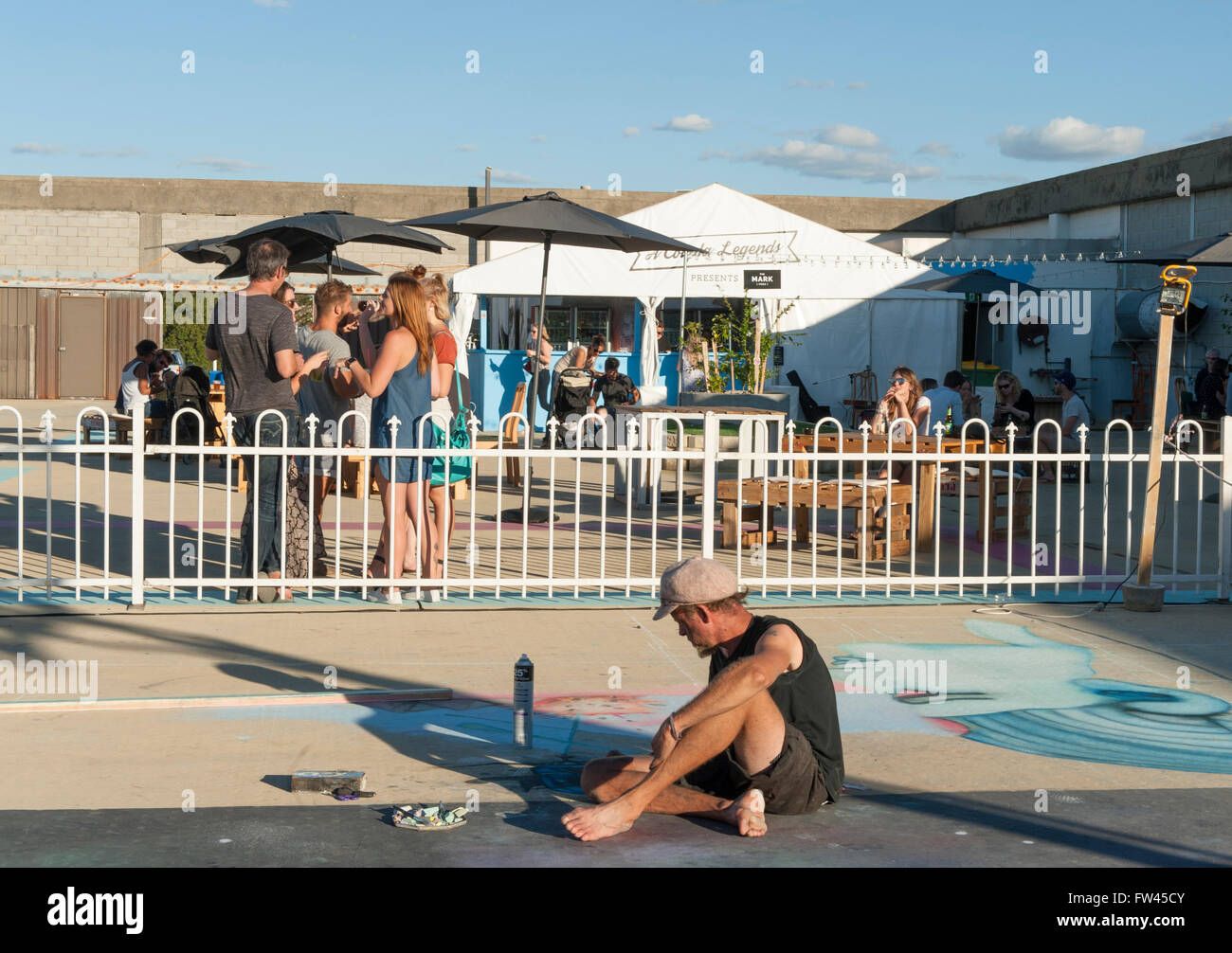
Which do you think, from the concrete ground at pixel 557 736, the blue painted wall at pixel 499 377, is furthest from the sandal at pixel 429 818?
the blue painted wall at pixel 499 377

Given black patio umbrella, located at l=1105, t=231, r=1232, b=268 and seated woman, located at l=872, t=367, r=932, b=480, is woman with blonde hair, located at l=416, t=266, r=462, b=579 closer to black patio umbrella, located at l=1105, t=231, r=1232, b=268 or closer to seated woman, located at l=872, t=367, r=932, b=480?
seated woman, located at l=872, t=367, r=932, b=480

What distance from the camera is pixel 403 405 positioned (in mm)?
8500

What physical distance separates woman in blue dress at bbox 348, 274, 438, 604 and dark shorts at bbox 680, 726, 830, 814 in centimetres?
402

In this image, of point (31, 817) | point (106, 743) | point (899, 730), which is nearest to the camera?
point (31, 817)

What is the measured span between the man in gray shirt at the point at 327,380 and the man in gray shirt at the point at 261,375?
1.37 ft

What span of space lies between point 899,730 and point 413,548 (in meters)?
3.92

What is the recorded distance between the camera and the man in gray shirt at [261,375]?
26.6 ft

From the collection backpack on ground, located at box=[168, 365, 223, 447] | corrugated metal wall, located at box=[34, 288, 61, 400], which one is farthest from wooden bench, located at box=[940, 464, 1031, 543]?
corrugated metal wall, located at box=[34, 288, 61, 400]

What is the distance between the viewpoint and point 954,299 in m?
22.2

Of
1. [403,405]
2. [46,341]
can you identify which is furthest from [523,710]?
[46,341]

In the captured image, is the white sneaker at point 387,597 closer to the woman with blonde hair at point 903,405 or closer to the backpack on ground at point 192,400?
the woman with blonde hair at point 903,405
